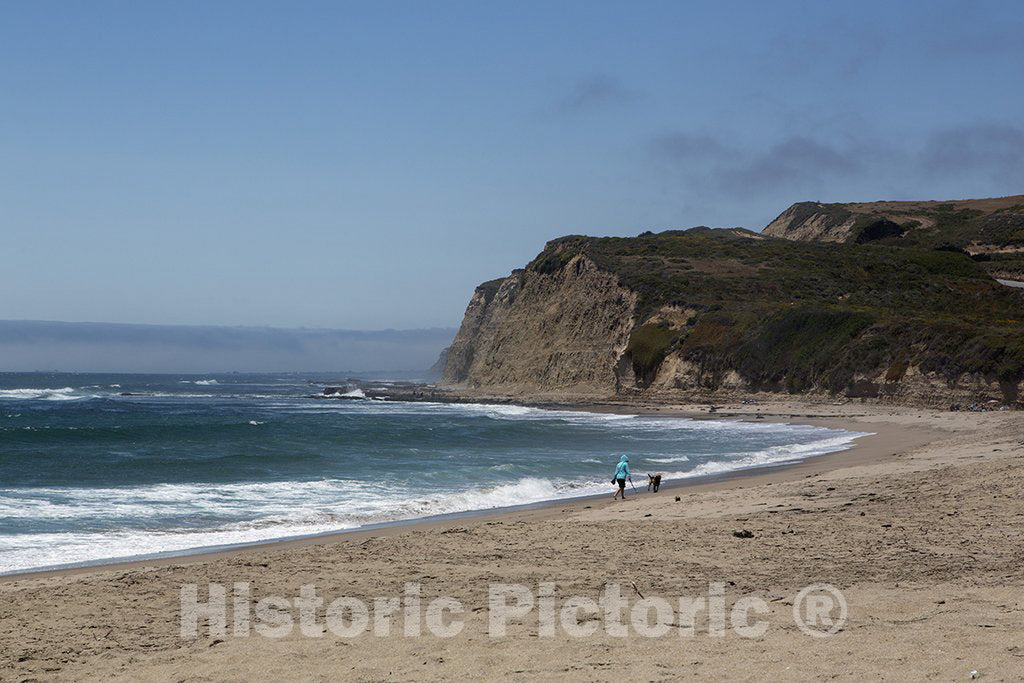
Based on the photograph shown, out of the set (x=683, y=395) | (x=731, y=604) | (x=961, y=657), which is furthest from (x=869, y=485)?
(x=683, y=395)

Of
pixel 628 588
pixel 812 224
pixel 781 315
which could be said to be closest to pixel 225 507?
pixel 628 588

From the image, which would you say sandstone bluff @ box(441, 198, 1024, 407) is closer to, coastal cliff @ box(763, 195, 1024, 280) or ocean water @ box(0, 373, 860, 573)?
coastal cliff @ box(763, 195, 1024, 280)

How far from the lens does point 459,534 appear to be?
12.9 metres

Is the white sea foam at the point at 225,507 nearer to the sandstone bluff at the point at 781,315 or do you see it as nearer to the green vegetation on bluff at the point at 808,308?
the green vegetation on bluff at the point at 808,308

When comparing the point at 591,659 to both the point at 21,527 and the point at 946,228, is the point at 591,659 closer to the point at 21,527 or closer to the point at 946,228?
the point at 21,527

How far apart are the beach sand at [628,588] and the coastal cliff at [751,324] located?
31.8m

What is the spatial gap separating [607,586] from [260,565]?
4.16 metres

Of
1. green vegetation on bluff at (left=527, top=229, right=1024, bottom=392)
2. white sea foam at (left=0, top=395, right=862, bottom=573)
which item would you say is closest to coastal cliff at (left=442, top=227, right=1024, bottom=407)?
green vegetation on bluff at (left=527, top=229, right=1024, bottom=392)

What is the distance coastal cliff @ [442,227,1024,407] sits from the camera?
45.6m

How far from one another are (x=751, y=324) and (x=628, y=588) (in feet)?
167

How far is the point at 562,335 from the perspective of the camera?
75.8 m

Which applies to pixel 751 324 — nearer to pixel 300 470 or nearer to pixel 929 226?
pixel 300 470

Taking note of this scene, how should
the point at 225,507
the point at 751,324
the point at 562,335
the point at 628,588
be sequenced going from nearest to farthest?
the point at 628,588 → the point at 225,507 → the point at 751,324 → the point at 562,335

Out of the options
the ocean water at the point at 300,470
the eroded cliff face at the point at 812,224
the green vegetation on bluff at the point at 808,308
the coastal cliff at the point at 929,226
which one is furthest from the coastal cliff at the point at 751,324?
the eroded cliff face at the point at 812,224
